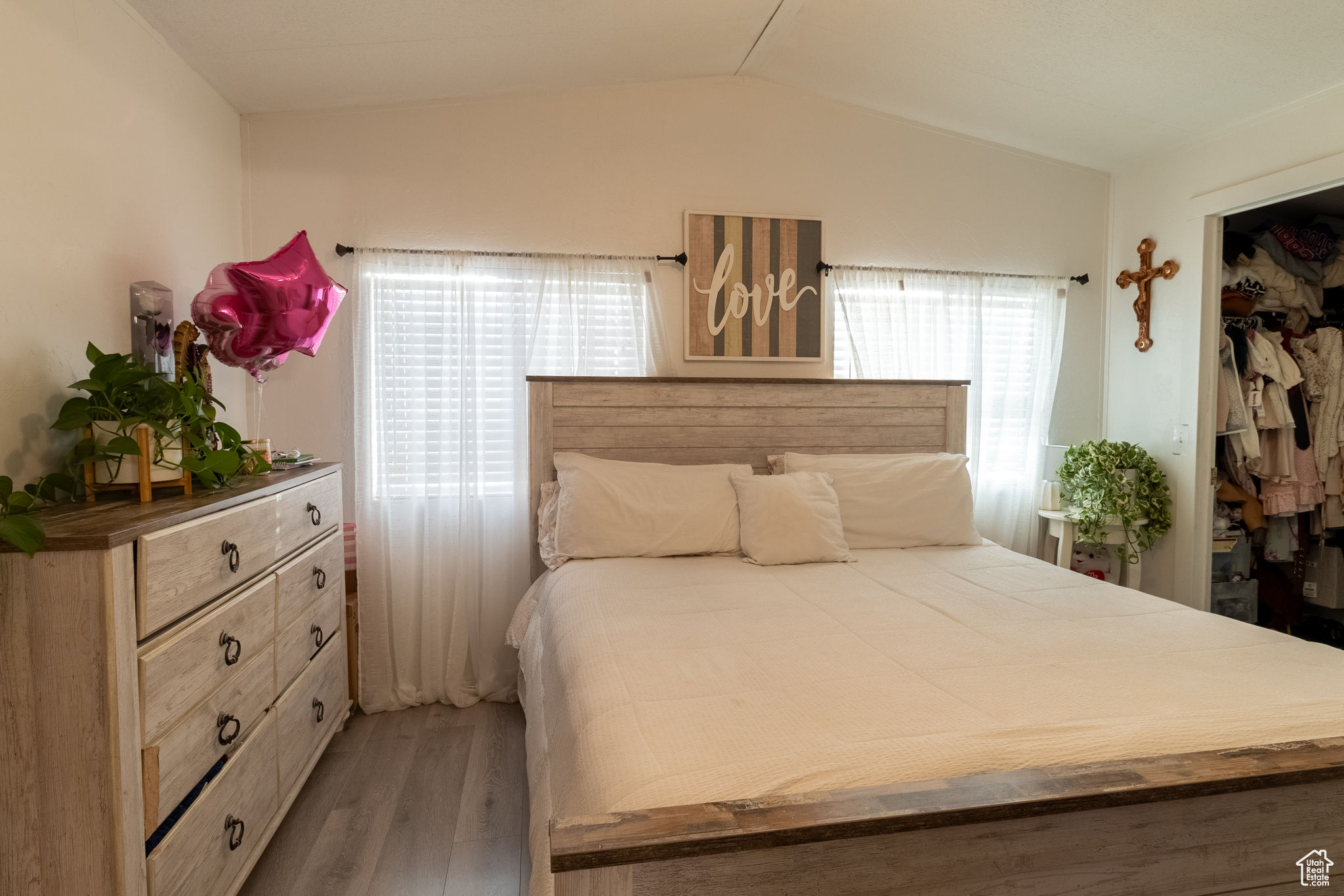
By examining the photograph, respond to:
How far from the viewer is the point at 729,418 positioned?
3.02m

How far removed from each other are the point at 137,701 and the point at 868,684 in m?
1.35

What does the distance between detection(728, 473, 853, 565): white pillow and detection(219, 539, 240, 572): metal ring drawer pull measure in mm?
1547

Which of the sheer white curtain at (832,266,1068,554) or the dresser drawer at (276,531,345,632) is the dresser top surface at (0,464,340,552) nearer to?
the dresser drawer at (276,531,345,632)

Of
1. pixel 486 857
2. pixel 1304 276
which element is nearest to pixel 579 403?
pixel 486 857

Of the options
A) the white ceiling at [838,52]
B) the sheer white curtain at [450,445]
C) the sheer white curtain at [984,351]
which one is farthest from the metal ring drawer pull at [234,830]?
the sheer white curtain at [984,351]

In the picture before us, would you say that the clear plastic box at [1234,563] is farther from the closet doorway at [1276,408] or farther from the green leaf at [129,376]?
the green leaf at [129,376]

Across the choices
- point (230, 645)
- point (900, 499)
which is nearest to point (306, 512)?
point (230, 645)

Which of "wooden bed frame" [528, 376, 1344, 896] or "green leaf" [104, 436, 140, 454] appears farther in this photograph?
"green leaf" [104, 436, 140, 454]

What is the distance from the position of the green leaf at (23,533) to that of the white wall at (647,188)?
1.75m

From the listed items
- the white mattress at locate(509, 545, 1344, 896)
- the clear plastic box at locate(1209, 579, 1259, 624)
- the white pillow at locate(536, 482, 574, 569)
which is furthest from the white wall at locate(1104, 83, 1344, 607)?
the white pillow at locate(536, 482, 574, 569)

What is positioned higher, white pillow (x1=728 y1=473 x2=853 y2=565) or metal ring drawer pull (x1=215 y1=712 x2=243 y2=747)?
white pillow (x1=728 y1=473 x2=853 y2=565)

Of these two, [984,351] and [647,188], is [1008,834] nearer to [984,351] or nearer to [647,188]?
[647,188]

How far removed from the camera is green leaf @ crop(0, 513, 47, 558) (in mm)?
1090

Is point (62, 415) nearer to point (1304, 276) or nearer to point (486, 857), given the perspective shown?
point (486, 857)
